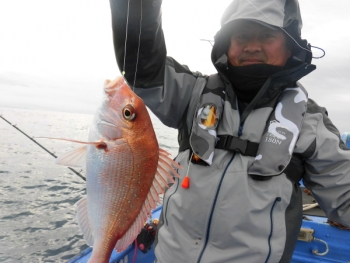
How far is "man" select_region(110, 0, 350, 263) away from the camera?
172 cm

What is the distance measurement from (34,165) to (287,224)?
1143cm

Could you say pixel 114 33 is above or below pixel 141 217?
above

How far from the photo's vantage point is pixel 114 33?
169 centimetres

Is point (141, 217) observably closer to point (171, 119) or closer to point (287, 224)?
point (171, 119)

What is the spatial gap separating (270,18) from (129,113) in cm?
133

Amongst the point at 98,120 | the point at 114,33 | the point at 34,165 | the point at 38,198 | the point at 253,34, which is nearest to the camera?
the point at 98,120

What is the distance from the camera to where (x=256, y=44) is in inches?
83.4

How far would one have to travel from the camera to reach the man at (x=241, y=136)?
5.65ft

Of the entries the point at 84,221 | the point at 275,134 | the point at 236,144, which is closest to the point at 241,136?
the point at 236,144

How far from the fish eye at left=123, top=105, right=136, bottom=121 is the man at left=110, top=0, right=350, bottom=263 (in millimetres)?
421

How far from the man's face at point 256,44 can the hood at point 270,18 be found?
75 millimetres

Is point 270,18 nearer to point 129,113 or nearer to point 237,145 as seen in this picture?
point 237,145

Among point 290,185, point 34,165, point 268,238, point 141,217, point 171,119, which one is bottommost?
point 34,165

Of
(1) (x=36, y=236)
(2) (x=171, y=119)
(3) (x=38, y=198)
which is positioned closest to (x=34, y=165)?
(3) (x=38, y=198)
